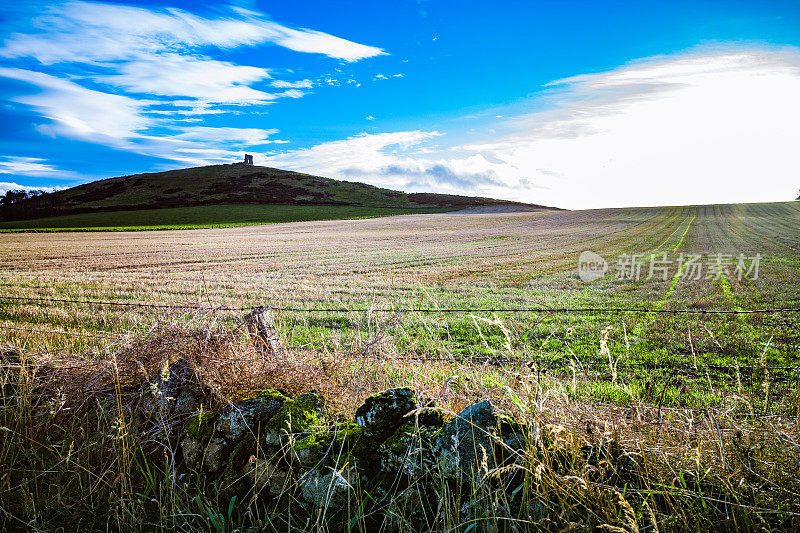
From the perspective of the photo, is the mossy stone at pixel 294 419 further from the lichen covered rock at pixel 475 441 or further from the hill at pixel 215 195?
the hill at pixel 215 195

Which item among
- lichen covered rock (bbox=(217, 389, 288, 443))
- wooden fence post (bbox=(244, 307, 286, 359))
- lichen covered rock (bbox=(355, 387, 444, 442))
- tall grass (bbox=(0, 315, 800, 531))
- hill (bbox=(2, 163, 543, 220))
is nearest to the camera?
tall grass (bbox=(0, 315, 800, 531))

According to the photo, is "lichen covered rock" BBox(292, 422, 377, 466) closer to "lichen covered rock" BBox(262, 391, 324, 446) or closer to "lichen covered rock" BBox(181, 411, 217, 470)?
"lichen covered rock" BBox(262, 391, 324, 446)

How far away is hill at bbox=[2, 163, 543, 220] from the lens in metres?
90.1

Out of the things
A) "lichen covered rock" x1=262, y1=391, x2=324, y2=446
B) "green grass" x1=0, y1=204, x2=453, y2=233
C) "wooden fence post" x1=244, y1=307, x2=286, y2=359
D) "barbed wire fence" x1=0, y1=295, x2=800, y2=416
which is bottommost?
"barbed wire fence" x1=0, y1=295, x2=800, y2=416

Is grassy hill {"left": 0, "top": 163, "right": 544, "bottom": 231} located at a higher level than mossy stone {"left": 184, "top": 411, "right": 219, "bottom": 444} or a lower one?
higher

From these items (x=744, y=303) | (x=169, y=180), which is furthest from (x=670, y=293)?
(x=169, y=180)

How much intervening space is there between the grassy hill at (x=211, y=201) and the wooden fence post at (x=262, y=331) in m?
68.5

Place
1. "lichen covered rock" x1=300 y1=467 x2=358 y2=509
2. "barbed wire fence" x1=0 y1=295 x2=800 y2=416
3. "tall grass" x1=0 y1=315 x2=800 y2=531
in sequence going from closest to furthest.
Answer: "tall grass" x1=0 y1=315 x2=800 y2=531 → "lichen covered rock" x1=300 y1=467 x2=358 y2=509 → "barbed wire fence" x1=0 y1=295 x2=800 y2=416

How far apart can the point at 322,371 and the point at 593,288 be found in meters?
13.5

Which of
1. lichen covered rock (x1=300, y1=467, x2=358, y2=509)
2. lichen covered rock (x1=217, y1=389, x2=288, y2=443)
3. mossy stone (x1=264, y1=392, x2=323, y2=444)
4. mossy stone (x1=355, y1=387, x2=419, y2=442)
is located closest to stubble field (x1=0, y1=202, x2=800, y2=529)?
mossy stone (x1=355, y1=387, x2=419, y2=442)

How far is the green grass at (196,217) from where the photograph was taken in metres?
65.9

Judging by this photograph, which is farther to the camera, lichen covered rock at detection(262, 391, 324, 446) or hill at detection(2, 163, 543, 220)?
hill at detection(2, 163, 543, 220)

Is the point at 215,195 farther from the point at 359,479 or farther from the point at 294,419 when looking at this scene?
Answer: the point at 359,479

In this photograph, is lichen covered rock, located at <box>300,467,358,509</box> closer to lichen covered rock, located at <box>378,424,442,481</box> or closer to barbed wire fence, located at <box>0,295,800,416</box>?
lichen covered rock, located at <box>378,424,442,481</box>
